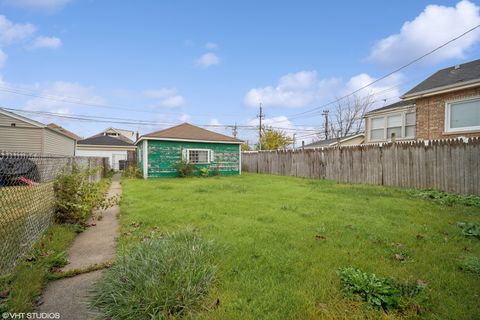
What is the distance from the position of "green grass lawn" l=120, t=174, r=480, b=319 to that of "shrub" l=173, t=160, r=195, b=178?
28.4 feet

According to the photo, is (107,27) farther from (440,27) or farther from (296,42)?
(440,27)

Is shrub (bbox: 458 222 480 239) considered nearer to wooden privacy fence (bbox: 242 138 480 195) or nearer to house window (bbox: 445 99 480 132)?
wooden privacy fence (bbox: 242 138 480 195)

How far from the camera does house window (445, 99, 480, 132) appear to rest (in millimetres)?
9641

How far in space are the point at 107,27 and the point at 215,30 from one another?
209 inches

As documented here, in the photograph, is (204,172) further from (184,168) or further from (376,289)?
(376,289)

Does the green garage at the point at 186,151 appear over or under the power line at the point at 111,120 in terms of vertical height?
under

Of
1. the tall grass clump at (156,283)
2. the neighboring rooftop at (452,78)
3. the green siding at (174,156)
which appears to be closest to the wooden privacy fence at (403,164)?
the neighboring rooftop at (452,78)

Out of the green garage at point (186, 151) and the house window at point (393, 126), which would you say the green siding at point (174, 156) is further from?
the house window at point (393, 126)

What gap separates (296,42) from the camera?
47.6ft

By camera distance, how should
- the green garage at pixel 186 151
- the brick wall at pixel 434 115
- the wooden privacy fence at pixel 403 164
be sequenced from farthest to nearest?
1. the green garage at pixel 186 151
2. the brick wall at pixel 434 115
3. the wooden privacy fence at pixel 403 164


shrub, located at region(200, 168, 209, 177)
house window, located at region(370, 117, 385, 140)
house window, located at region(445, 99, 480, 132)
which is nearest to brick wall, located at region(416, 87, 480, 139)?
house window, located at region(445, 99, 480, 132)

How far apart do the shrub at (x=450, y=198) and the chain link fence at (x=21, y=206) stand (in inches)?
355

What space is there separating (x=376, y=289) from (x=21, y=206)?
461 cm

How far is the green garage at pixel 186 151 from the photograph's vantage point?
1509cm
